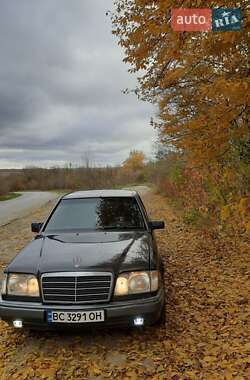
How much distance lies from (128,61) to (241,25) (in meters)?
2.97

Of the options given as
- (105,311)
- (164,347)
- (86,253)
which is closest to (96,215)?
(86,253)

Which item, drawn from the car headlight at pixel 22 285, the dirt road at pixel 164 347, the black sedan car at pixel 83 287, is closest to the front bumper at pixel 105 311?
the black sedan car at pixel 83 287

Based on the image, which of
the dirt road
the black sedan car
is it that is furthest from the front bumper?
the dirt road

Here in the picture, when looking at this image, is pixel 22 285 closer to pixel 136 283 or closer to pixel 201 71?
pixel 136 283

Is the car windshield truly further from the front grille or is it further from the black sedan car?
the front grille

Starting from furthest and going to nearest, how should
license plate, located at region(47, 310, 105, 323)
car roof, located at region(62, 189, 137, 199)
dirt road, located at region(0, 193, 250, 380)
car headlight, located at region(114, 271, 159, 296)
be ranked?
car roof, located at region(62, 189, 137, 199) → car headlight, located at region(114, 271, 159, 296) → license plate, located at region(47, 310, 105, 323) → dirt road, located at region(0, 193, 250, 380)

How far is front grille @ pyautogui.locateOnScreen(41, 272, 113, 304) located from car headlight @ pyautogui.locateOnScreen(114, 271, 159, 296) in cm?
11

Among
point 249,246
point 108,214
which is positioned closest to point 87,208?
point 108,214

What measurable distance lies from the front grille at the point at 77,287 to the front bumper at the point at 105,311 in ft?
0.24

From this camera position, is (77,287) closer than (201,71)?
Yes

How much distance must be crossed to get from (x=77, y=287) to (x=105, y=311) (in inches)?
15.1

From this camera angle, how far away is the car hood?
399 cm

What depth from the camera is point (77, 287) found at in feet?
12.7

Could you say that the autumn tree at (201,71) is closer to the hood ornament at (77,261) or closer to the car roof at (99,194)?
the car roof at (99,194)
